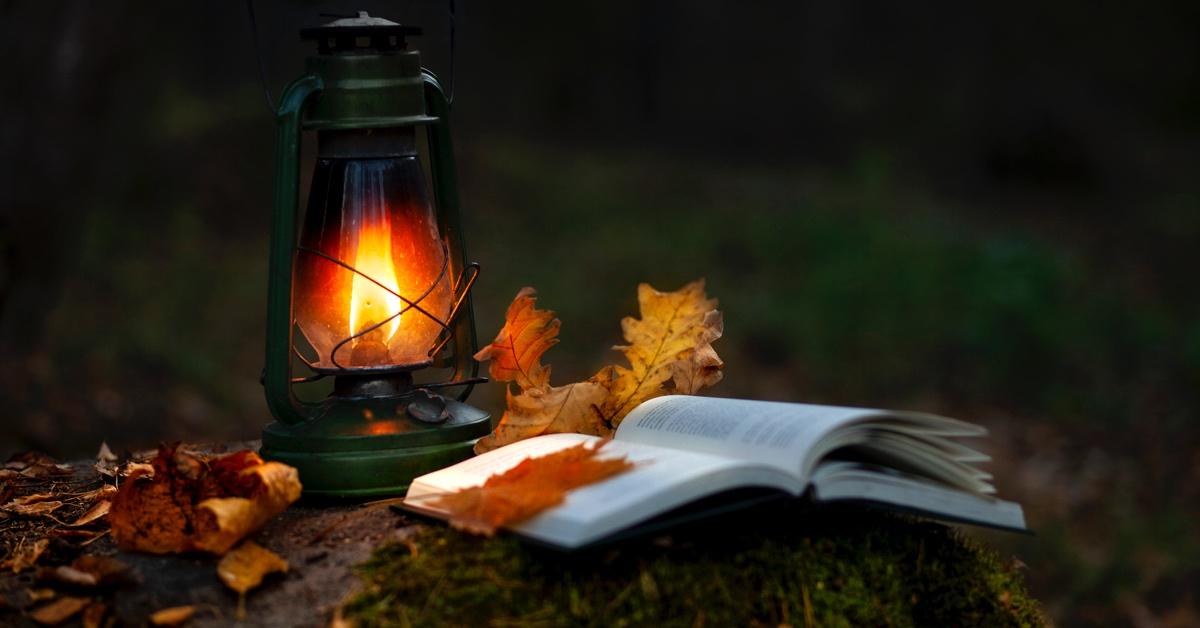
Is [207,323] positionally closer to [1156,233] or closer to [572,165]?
[572,165]

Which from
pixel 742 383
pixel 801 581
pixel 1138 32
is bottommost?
pixel 742 383

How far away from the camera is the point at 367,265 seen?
2.31 meters

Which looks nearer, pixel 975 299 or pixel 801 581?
pixel 801 581

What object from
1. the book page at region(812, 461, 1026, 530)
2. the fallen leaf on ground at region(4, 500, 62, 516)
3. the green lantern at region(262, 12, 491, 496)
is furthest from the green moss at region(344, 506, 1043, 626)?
the fallen leaf on ground at region(4, 500, 62, 516)

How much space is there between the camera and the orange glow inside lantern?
229cm

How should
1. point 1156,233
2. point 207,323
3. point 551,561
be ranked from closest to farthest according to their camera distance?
point 551,561
point 207,323
point 1156,233

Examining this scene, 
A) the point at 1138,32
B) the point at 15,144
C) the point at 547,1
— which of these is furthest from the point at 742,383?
the point at 1138,32

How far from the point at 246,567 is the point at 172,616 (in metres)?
0.16

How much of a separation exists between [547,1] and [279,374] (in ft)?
36.6

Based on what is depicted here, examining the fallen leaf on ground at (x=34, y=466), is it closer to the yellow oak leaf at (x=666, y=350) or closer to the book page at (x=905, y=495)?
the yellow oak leaf at (x=666, y=350)

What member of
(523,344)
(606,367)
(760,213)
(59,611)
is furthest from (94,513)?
(760,213)

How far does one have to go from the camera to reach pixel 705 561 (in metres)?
1.82

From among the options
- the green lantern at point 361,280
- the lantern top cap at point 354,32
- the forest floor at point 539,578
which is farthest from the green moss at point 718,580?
the lantern top cap at point 354,32

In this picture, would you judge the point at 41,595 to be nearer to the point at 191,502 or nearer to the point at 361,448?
the point at 191,502
